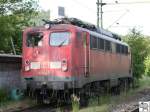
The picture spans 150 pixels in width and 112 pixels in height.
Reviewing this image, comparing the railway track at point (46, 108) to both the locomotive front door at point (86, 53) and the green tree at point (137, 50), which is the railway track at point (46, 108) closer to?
the locomotive front door at point (86, 53)

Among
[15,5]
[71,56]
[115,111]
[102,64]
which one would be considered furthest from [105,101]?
[15,5]

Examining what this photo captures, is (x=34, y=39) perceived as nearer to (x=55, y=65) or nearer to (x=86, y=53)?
(x=55, y=65)

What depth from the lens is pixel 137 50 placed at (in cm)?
4081

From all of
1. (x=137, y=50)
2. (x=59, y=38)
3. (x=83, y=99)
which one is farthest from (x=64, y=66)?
(x=137, y=50)

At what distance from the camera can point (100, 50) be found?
21.1 meters

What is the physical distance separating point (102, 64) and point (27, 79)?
445 centimetres

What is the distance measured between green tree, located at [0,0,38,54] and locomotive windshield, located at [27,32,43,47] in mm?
4465

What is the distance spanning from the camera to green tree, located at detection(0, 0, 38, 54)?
23.8 m

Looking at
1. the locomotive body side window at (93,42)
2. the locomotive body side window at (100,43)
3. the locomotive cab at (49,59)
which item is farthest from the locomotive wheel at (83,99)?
the locomotive body side window at (100,43)

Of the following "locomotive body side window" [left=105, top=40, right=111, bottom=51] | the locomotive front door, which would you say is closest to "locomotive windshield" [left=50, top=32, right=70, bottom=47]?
the locomotive front door

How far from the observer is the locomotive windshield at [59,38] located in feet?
60.0

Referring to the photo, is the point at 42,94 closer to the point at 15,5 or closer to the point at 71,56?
the point at 71,56

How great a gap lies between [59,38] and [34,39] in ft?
3.88

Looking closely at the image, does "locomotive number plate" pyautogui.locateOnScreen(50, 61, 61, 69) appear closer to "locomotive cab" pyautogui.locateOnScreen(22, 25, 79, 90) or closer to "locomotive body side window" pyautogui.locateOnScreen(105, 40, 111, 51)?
"locomotive cab" pyautogui.locateOnScreen(22, 25, 79, 90)
